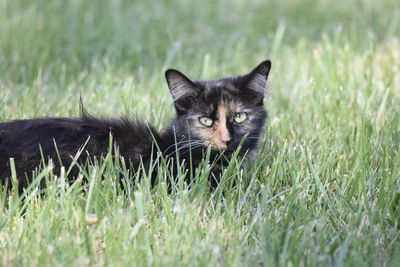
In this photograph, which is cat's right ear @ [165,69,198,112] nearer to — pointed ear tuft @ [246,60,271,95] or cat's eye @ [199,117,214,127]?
cat's eye @ [199,117,214,127]

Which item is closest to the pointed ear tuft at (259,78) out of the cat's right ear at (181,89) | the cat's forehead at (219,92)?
the cat's forehead at (219,92)

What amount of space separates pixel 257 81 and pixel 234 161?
28.7 inches

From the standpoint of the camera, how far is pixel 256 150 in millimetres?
4156

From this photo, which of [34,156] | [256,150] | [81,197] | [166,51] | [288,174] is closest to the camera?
[81,197]

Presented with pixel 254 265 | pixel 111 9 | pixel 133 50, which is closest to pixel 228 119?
pixel 254 265

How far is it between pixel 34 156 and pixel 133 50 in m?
3.37

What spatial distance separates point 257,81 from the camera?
407 centimetres

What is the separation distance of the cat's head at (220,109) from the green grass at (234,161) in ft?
0.62

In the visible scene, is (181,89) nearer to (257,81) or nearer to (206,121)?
(206,121)

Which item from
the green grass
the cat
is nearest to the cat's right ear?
the cat

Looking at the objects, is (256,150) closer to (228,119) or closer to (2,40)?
(228,119)

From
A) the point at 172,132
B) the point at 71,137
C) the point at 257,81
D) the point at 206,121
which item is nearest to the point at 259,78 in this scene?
the point at 257,81

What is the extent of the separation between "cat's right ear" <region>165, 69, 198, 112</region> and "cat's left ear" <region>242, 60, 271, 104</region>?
0.34 metres

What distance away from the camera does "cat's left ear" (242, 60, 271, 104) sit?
13.2ft
